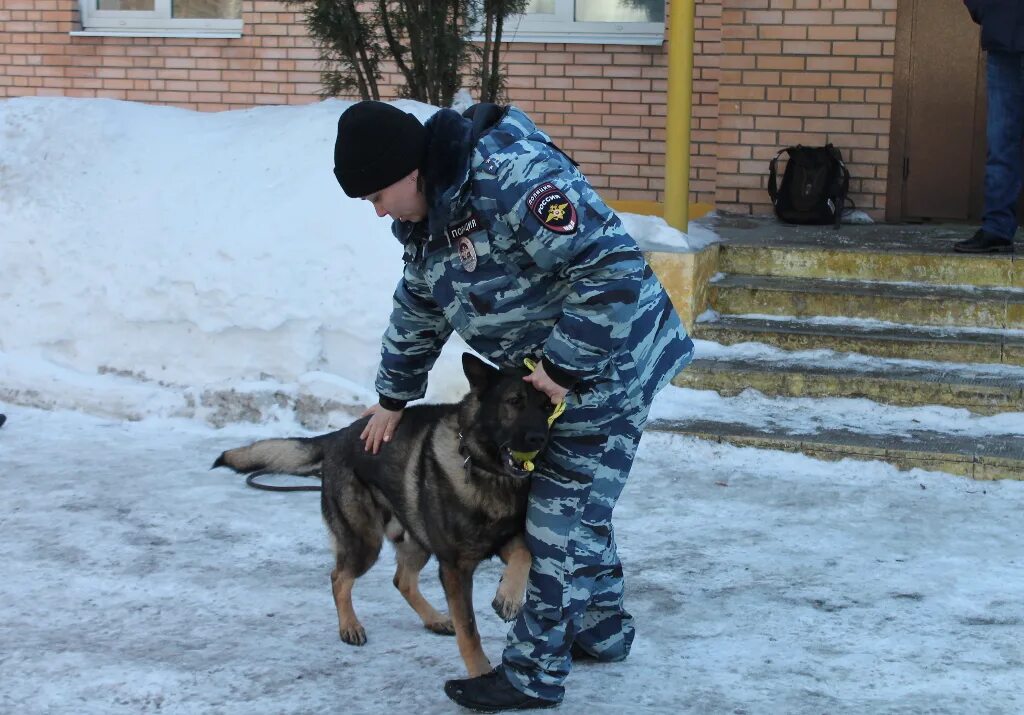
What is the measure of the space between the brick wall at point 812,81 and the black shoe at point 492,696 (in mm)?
5922

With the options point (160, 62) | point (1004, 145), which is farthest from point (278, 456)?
point (160, 62)

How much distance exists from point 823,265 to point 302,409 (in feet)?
9.78

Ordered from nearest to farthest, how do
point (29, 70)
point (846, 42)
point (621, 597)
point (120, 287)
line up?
point (621, 597) → point (120, 287) → point (846, 42) → point (29, 70)

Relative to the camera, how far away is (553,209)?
2.90 metres

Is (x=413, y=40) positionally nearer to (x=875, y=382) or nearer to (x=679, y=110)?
(x=679, y=110)

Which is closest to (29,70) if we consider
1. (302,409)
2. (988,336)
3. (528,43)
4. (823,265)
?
(528,43)

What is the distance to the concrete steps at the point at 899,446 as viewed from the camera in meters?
5.23

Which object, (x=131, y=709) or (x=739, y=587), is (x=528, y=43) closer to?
(x=739, y=587)

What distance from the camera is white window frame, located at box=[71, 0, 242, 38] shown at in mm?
10414

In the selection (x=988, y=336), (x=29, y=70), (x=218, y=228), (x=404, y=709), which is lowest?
(x=404, y=709)

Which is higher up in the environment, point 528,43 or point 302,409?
point 528,43

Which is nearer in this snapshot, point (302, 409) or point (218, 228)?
point (302, 409)

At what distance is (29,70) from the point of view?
10875 mm

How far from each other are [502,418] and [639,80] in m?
6.68
